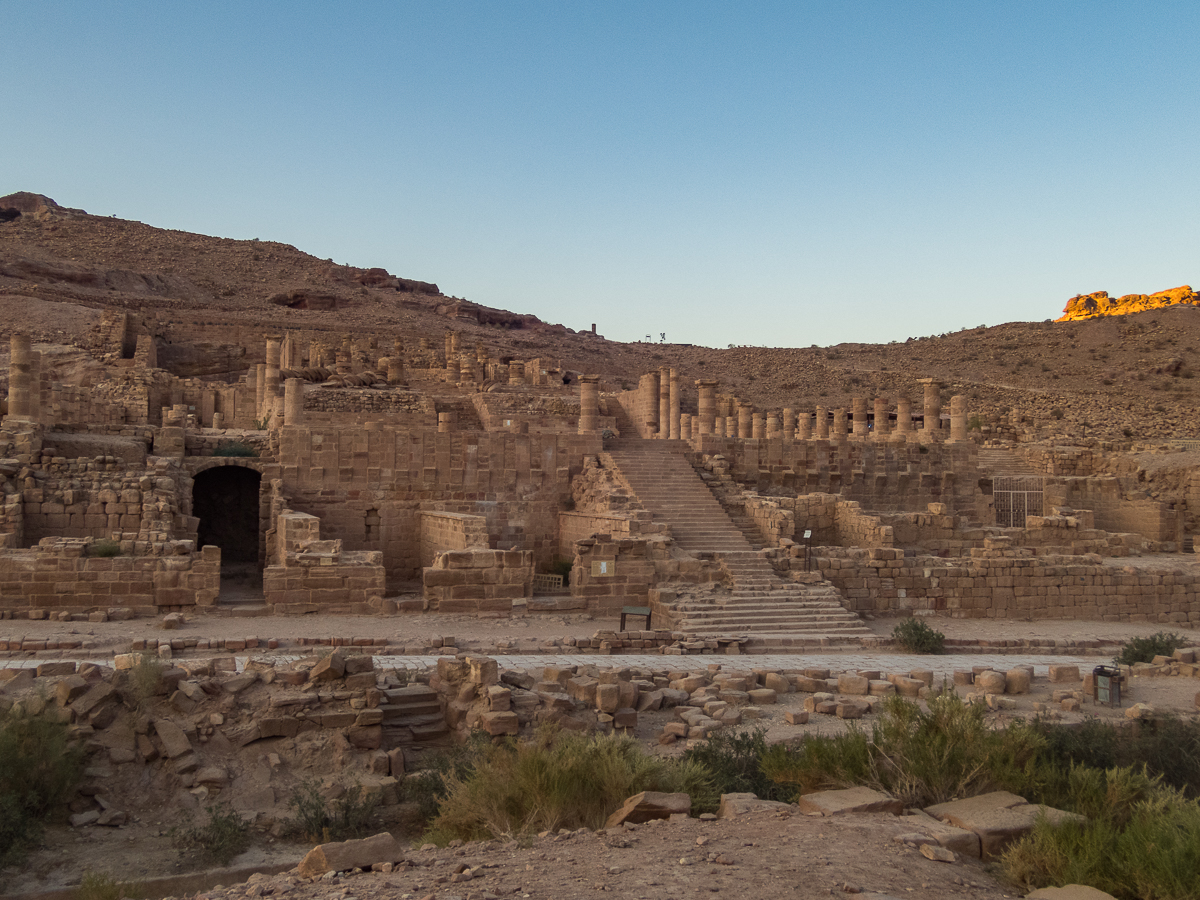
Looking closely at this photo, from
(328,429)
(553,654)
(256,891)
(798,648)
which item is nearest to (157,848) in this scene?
(256,891)

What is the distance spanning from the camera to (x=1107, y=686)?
35.3ft

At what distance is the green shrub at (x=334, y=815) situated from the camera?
307 inches

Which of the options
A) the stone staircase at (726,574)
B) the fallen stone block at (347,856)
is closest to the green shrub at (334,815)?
the fallen stone block at (347,856)

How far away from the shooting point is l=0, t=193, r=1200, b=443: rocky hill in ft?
154

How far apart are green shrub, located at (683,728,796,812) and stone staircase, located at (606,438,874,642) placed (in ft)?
19.4

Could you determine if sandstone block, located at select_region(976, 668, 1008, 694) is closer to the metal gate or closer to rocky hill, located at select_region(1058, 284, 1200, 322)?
the metal gate

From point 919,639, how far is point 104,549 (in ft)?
39.5

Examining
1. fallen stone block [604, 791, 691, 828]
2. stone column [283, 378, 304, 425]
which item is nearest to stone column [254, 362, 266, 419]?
stone column [283, 378, 304, 425]

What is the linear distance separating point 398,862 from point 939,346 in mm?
66715

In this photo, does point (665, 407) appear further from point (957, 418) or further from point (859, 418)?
point (957, 418)

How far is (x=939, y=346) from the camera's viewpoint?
6738cm

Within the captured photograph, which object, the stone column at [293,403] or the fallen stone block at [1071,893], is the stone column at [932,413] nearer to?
the stone column at [293,403]

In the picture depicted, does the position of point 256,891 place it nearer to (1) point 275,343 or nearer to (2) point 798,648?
(2) point 798,648

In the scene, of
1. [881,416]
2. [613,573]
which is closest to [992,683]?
[613,573]
